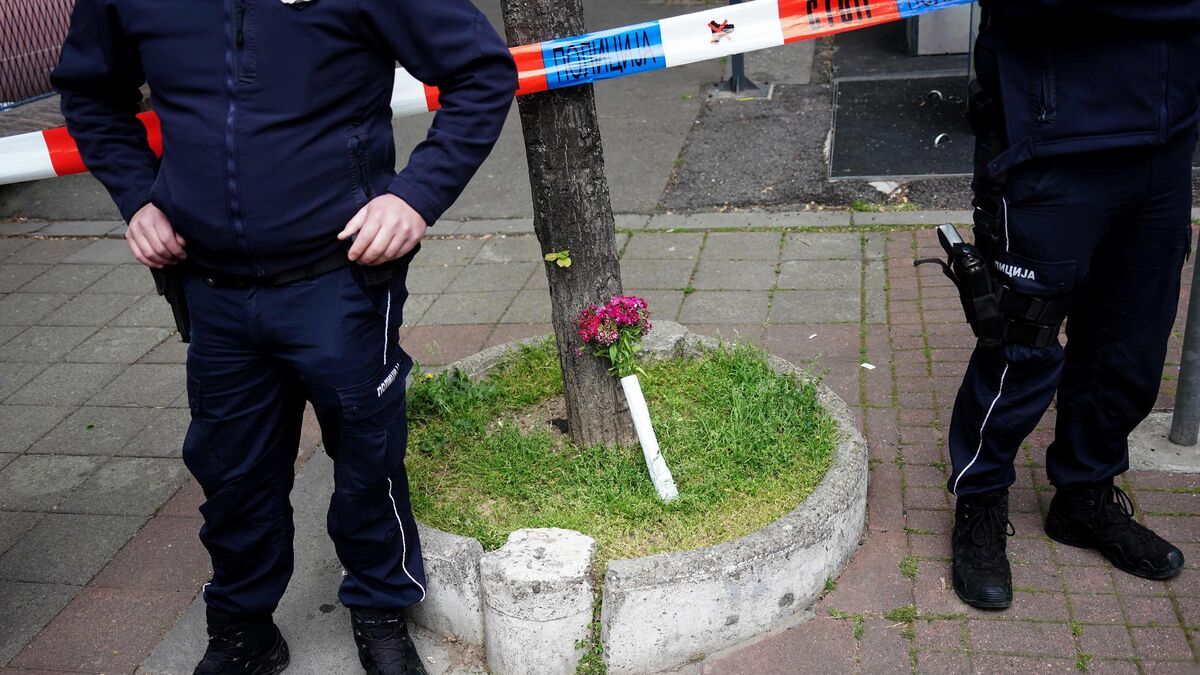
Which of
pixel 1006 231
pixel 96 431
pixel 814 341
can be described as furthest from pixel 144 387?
pixel 1006 231

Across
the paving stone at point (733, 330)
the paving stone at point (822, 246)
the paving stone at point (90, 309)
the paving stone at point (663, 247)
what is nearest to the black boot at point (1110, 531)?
the paving stone at point (733, 330)

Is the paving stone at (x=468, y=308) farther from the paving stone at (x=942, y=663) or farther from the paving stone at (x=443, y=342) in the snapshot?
the paving stone at (x=942, y=663)

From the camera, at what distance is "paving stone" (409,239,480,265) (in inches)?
240

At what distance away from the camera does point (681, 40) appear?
382 cm

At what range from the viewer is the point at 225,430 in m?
2.84

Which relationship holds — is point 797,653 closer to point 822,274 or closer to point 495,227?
point 822,274

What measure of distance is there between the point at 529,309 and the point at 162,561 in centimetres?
217

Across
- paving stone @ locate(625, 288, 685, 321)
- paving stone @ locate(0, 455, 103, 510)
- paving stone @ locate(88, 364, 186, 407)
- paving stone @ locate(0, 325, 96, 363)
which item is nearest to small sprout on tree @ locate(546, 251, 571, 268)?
paving stone @ locate(625, 288, 685, 321)

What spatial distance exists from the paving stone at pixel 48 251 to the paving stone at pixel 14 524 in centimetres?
289

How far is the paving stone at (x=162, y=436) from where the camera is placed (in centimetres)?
446

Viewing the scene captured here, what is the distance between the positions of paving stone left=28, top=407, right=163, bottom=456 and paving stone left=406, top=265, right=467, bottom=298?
1.49m

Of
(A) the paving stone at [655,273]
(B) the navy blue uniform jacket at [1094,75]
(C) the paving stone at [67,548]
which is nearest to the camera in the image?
(B) the navy blue uniform jacket at [1094,75]

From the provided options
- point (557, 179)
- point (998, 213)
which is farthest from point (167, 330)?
point (998, 213)

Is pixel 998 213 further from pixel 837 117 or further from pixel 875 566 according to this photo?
pixel 837 117
